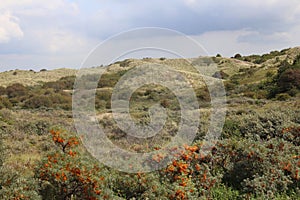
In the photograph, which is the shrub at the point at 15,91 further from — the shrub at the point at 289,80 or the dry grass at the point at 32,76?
the shrub at the point at 289,80

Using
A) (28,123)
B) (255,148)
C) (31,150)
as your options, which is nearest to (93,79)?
(28,123)

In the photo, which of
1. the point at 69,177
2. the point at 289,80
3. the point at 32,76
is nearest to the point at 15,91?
the point at 32,76

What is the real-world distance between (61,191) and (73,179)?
0.29 metres

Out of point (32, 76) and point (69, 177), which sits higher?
point (32, 76)

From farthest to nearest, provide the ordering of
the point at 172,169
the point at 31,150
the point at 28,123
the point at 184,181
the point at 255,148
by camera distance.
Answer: the point at 28,123 → the point at 31,150 → the point at 255,148 → the point at 172,169 → the point at 184,181

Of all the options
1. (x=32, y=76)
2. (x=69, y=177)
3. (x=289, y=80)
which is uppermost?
(x=32, y=76)

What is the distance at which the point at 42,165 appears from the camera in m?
5.00

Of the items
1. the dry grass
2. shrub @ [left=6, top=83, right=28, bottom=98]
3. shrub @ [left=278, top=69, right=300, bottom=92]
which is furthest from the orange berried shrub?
the dry grass

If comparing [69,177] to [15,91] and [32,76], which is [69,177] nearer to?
[15,91]

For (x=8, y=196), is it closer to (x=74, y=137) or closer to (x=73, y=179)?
(x=73, y=179)

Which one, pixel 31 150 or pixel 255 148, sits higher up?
pixel 255 148

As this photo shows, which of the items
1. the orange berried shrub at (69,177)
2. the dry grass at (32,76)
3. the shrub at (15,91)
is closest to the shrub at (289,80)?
the shrub at (15,91)

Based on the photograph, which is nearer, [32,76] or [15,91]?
[15,91]

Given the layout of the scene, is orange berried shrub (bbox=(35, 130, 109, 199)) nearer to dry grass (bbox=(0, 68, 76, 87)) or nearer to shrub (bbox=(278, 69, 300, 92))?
shrub (bbox=(278, 69, 300, 92))
